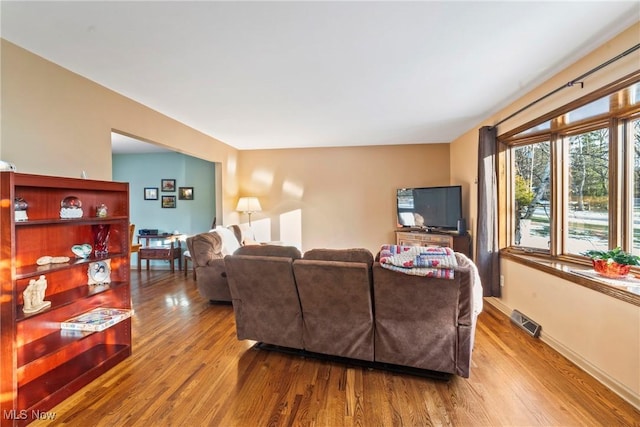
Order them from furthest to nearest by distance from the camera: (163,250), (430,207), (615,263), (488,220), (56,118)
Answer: (163,250) < (430,207) < (488,220) < (56,118) < (615,263)

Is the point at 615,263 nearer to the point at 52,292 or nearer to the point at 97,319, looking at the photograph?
the point at 97,319

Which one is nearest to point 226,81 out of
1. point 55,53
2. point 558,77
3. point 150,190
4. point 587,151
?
point 55,53

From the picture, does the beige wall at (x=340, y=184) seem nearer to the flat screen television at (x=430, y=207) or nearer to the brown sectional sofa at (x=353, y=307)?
the flat screen television at (x=430, y=207)

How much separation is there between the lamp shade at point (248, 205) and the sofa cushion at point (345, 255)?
3345 mm

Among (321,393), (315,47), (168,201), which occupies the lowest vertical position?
(321,393)

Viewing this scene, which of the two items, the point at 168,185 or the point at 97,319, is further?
the point at 168,185

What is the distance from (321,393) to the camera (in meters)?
1.91

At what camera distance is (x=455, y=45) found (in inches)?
80.2

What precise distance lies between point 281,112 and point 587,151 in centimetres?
319

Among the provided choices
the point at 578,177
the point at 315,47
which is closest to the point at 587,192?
the point at 578,177

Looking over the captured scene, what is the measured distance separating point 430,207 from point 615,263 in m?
2.80

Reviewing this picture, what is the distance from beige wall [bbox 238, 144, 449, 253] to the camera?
540cm

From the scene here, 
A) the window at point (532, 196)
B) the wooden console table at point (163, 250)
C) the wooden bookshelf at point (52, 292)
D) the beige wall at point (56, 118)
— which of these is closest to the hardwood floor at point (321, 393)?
the wooden bookshelf at point (52, 292)

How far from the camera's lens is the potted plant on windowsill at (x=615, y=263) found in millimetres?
2020
